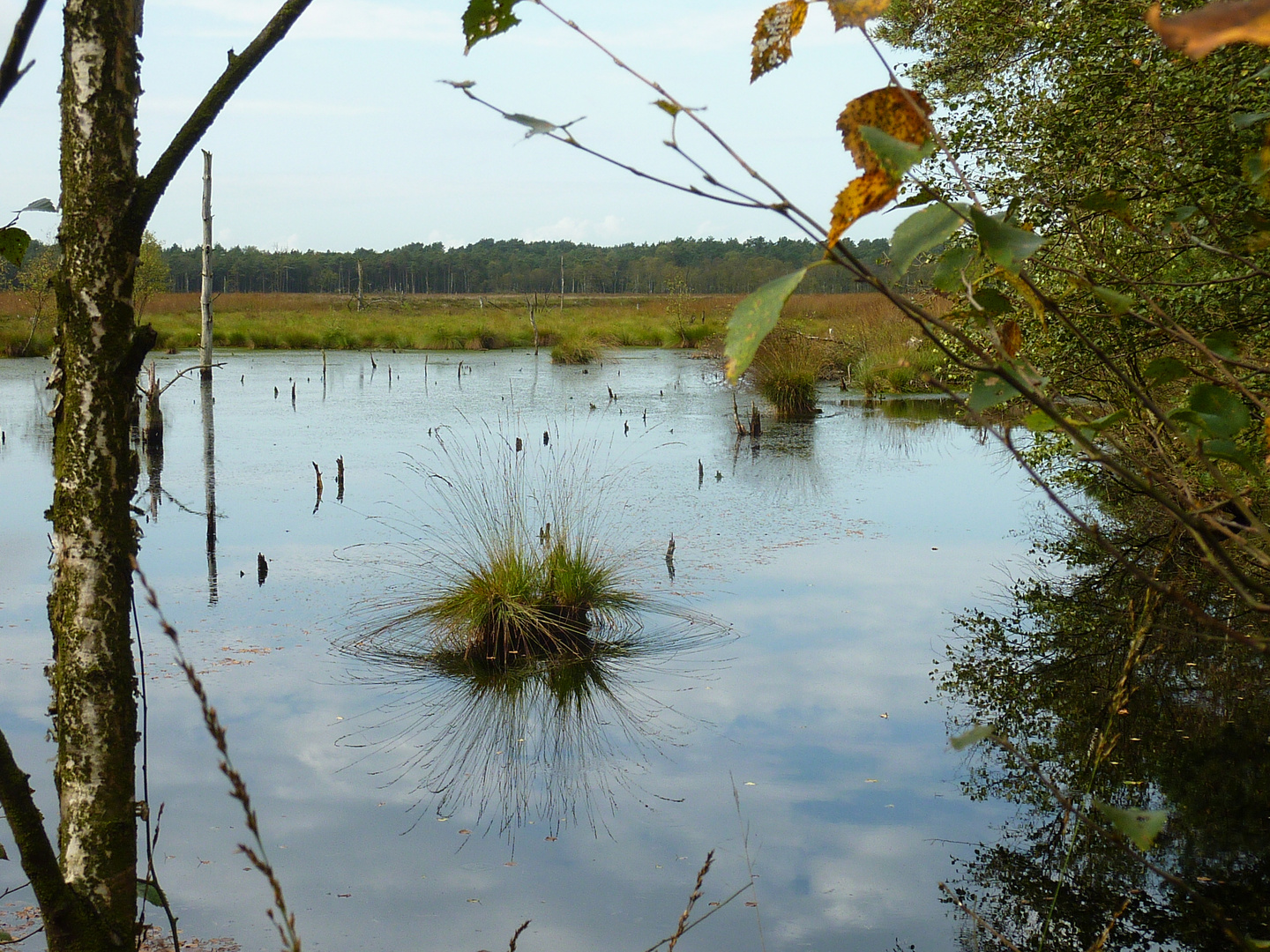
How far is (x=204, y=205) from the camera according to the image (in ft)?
73.8

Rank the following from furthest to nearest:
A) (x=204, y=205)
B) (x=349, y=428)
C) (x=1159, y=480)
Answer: (x=204, y=205)
(x=349, y=428)
(x=1159, y=480)

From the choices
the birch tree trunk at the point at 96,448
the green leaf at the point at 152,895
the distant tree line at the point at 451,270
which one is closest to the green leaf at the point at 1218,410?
the birch tree trunk at the point at 96,448

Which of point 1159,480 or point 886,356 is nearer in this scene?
point 1159,480

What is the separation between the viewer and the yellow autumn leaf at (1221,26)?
34cm

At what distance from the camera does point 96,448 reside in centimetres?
150

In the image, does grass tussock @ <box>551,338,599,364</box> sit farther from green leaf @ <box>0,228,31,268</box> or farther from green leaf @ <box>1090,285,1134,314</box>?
green leaf @ <box>1090,285,1134,314</box>

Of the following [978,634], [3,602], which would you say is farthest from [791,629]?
[3,602]

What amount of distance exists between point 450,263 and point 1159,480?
108 metres

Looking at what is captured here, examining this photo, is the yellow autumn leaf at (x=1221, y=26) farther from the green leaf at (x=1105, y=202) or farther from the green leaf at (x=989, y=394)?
the green leaf at (x=1105, y=202)

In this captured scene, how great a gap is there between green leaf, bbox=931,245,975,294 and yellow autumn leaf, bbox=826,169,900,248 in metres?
0.26

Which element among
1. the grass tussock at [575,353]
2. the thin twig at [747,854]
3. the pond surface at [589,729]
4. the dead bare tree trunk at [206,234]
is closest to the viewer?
the thin twig at [747,854]

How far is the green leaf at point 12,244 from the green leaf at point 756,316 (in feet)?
3.57

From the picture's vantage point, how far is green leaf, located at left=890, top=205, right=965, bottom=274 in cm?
68

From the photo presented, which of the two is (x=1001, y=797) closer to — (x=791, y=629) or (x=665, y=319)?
(x=791, y=629)
